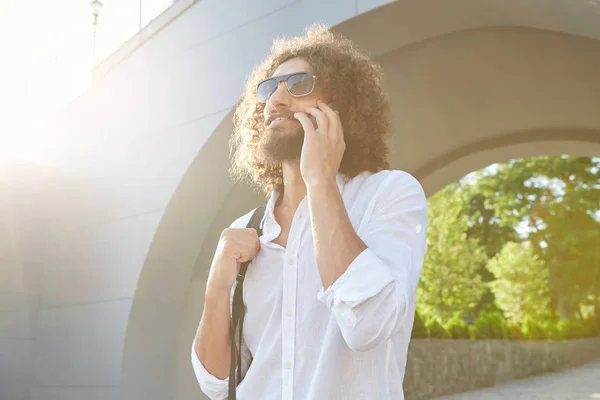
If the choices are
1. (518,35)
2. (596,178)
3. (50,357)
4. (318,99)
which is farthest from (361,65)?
(596,178)

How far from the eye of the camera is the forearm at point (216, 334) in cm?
194

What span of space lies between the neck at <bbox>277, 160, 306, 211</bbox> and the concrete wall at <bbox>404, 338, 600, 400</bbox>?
1116cm

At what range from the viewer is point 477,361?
50.9ft

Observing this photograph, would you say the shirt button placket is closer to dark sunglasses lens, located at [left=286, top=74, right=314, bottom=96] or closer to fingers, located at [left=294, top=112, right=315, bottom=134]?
fingers, located at [left=294, top=112, right=315, bottom=134]

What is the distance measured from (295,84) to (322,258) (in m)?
0.67

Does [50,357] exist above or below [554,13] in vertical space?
below

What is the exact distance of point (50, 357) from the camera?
6.43 metres

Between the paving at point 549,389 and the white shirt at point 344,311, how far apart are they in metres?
12.7

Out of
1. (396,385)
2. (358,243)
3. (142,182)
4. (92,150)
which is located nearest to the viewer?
(358,243)

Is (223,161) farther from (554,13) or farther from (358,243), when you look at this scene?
(358,243)

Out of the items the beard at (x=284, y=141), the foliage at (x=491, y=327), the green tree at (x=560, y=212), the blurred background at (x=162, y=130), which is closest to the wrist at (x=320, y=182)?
the beard at (x=284, y=141)

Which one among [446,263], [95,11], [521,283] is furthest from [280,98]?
[521,283]

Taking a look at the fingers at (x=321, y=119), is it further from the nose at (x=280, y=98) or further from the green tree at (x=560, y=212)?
the green tree at (x=560, y=212)

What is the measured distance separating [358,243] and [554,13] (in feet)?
9.46
